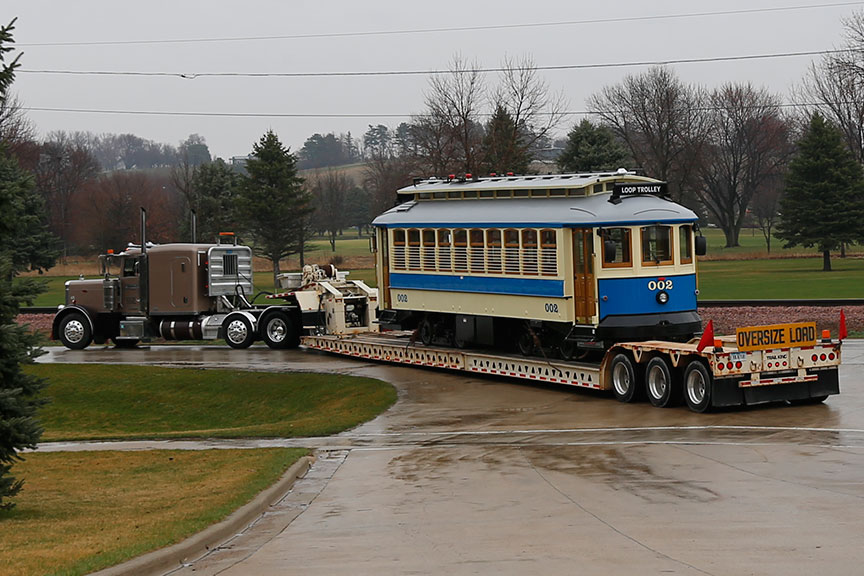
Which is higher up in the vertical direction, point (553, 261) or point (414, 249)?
point (414, 249)

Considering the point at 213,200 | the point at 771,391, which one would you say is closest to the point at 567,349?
the point at 771,391

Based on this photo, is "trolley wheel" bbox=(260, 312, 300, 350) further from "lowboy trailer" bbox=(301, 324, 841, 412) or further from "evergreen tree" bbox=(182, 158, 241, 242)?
"evergreen tree" bbox=(182, 158, 241, 242)

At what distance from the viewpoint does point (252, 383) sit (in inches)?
1030

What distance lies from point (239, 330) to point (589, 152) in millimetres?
34661

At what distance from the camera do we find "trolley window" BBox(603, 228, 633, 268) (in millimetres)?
21125

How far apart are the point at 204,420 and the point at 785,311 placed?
18350mm

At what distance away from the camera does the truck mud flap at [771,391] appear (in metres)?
18.0

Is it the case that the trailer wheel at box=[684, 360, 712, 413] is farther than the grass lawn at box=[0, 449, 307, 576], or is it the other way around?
the trailer wheel at box=[684, 360, 712, 413]

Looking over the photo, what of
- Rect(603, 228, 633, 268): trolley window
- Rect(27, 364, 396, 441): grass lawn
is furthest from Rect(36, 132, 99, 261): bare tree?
Rect(603, 228, 633, 268): trolley window

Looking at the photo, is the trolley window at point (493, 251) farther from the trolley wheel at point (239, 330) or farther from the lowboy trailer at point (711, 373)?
the trolley wheel at point (239, 330)

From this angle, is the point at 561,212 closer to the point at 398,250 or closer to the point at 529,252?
the point at 529,252

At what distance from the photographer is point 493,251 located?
2372 cm

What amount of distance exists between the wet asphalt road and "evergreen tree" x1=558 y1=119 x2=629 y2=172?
42711mm

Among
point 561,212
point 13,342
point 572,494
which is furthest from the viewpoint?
point 561,212
